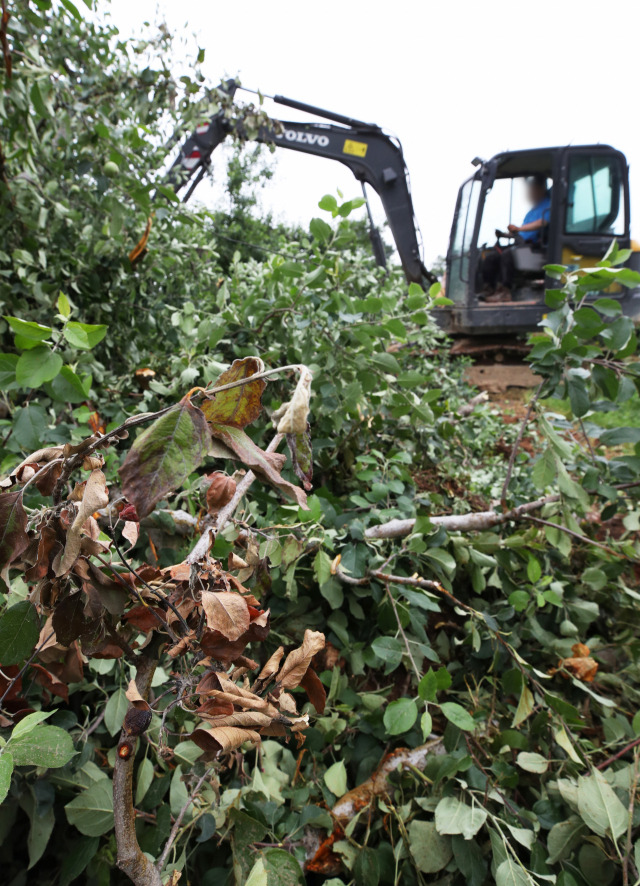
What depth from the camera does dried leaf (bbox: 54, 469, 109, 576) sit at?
0.50 metres

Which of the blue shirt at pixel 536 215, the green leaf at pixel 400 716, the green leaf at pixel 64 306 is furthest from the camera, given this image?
the blue shirt at pixel 536 215

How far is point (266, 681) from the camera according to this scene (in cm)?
65

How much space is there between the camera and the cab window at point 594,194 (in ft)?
26.0

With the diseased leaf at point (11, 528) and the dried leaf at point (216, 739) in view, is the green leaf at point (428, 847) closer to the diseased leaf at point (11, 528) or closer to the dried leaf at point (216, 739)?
the dried leaf at point (216, 739)

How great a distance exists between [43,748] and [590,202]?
9.72m

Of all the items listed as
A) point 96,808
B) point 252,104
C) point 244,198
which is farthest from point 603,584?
point 244,198

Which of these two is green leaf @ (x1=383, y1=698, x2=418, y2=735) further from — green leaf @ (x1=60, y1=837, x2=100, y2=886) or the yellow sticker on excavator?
the yellow sticker on excavator

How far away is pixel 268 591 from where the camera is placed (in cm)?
137

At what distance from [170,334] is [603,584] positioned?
174 centimetres

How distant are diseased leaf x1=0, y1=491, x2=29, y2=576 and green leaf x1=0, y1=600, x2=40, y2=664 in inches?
3.9

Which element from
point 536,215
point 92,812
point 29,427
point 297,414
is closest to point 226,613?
point 297,414

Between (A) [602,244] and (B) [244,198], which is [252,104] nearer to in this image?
(A) [602,244]

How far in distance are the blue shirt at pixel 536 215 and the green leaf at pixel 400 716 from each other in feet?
29.6

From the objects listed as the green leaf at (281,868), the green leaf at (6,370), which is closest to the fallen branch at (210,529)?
the green leaf at (6,370)
